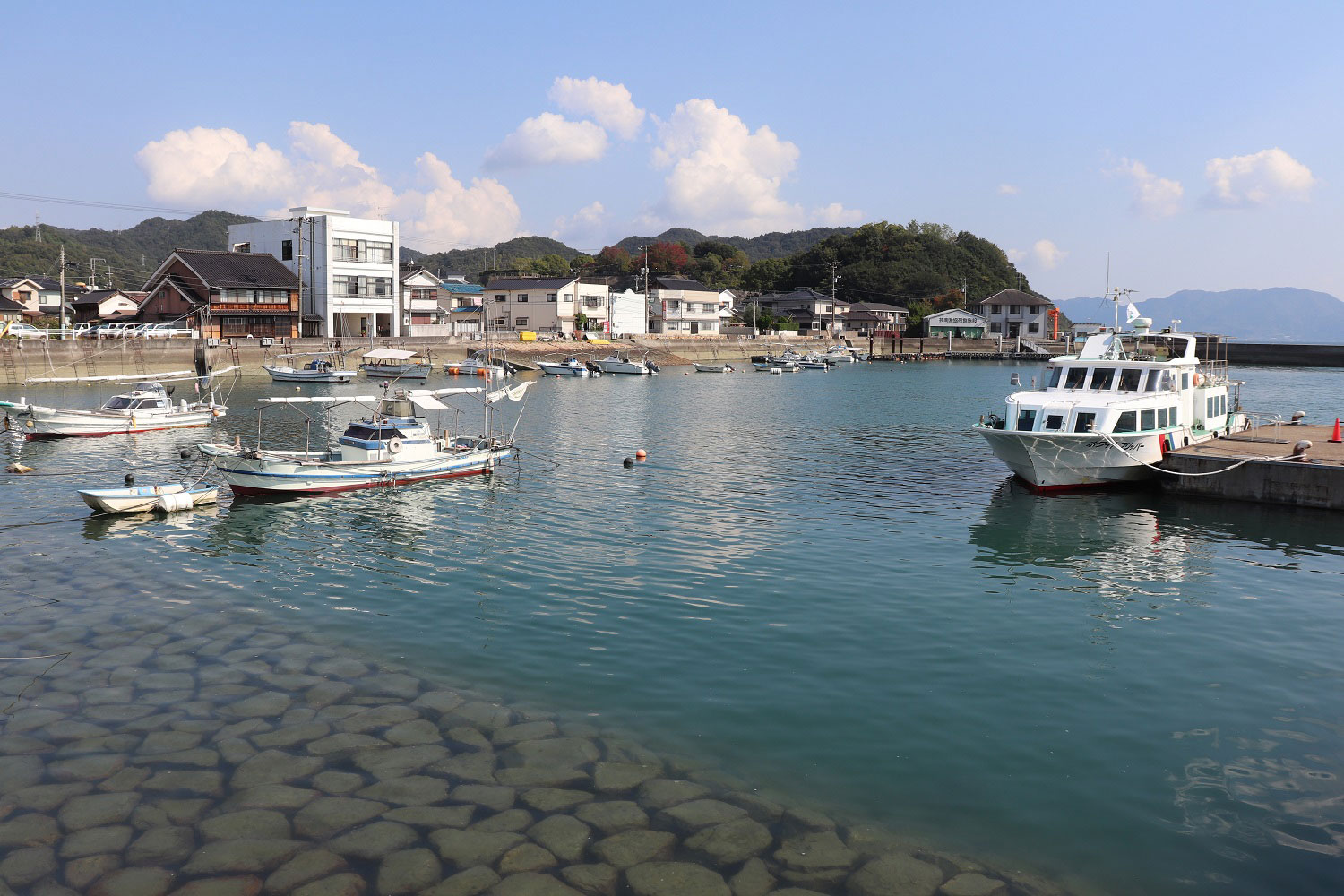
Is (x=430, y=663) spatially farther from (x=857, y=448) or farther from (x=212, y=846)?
(x=857, y=448)

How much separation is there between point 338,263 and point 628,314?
49755 mm

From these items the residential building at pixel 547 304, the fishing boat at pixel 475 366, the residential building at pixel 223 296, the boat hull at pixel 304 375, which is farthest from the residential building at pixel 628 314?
the boat hull at pixel 304 375

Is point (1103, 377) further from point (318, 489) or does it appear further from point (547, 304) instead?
point (547, 304)

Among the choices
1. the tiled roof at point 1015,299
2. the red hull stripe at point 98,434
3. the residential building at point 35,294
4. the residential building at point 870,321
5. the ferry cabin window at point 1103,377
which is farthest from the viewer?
the residential building at point 870,321

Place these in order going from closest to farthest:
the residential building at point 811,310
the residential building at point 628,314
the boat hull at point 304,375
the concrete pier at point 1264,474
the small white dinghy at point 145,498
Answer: the small white dinghy at point 145,498 → the concrete pier at point 1264,474 → the boat hull at point 304,375 → the residential building at point 628,314 → the residential building at point 811,310

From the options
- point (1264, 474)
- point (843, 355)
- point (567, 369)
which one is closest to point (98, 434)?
point (1264, 474)

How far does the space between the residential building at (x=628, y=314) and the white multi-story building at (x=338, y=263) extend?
1482 inches

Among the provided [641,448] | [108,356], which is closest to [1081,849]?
[641,448]

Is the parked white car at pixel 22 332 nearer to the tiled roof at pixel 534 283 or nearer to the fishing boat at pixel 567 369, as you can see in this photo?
the fishing boat at pixel 567 369

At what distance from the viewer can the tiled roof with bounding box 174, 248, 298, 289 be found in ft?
314

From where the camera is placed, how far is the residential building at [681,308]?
15175 centimetres

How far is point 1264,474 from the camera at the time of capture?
102 ft

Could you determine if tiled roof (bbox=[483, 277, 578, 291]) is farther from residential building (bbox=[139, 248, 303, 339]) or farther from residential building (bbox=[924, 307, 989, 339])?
residential building (bbox=[924, 307, 989, 339])

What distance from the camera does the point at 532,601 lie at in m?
20.7
